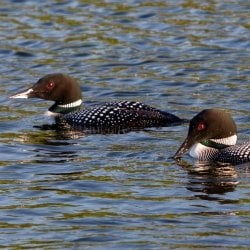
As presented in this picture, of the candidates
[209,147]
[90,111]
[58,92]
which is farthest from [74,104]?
[209,147]

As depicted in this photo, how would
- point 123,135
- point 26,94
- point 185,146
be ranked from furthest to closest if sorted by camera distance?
point 26,94, point 123,135, point 185,146

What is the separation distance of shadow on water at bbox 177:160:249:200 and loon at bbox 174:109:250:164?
0.52ft

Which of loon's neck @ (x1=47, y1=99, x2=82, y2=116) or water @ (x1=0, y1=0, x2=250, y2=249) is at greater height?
water @ (x1=0, y1=0, x2=250, y2=249)

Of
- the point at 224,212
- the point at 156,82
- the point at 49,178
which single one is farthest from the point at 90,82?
the point at 224,212

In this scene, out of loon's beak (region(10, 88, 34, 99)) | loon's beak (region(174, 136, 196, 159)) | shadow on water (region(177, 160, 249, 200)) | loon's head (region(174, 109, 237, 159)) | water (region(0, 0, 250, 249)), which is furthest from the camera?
loon's beak (region(10, 88, 34, 99))

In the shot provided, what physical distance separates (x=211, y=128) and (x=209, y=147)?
249 millimetres

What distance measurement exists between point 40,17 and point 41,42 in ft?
5.22

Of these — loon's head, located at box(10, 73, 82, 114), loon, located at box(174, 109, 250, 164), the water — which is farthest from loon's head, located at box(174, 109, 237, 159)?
loon's head, located at box(10, 73, 82, 114)

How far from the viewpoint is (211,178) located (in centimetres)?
1283

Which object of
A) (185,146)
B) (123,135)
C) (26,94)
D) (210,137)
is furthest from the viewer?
(26,94)

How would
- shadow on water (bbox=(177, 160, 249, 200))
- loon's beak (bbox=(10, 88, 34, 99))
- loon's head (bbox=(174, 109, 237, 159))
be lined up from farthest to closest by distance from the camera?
loon's beak (bbox=(10, 88, 34, 99)), loon's head (bbox=(174, 109, 237, 159)), shadow on water (bbox=(177, 160, 249, 200))

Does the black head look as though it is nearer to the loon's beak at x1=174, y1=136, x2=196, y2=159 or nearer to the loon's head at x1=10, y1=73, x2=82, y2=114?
the loon's head at x1=10, y1=73, x2=82, y2=114

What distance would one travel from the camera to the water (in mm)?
10742

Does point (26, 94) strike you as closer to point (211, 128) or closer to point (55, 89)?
point (55, 89)
